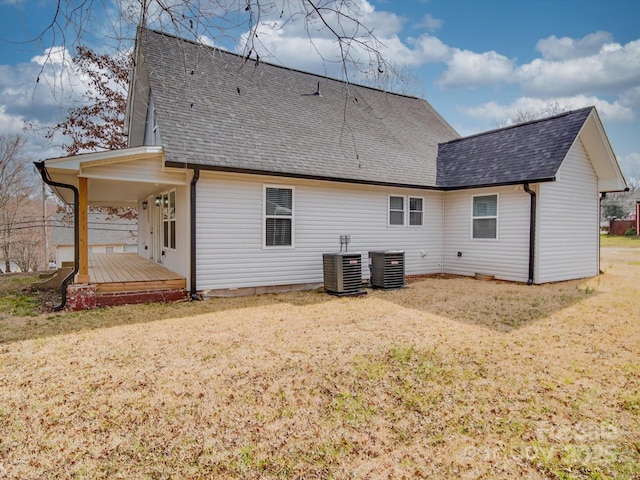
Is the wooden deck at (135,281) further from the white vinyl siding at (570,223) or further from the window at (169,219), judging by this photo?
the white vinyl siding at (570,223)

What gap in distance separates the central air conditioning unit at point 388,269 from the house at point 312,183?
2.58 feet

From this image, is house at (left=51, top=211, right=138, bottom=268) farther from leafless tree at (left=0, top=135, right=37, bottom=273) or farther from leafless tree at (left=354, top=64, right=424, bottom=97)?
leafless tree at (left=354, top=64, right=424, bottom=97)

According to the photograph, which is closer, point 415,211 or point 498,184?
point 498,184

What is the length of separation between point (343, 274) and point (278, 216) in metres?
1.98

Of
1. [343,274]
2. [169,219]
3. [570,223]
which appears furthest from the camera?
[570,223]

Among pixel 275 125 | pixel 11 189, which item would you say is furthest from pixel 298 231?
pixel 11 189

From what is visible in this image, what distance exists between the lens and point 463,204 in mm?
11062

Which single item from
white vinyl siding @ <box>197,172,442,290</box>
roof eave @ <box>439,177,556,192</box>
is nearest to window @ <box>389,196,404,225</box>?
white vinyl siding @ <box>197,172,442,290</box>

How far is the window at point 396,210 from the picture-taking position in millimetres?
10539

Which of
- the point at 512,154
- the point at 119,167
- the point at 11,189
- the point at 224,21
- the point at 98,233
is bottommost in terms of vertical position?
the point at 98,233

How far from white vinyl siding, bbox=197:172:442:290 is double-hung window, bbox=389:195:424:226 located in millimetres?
154

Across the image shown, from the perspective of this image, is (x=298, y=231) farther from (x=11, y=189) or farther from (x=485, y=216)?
(x=11, y=189)

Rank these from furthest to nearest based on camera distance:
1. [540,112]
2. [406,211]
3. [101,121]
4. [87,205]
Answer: [540,112], [101,121], [406,211], [87,205]

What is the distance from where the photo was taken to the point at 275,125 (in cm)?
980
